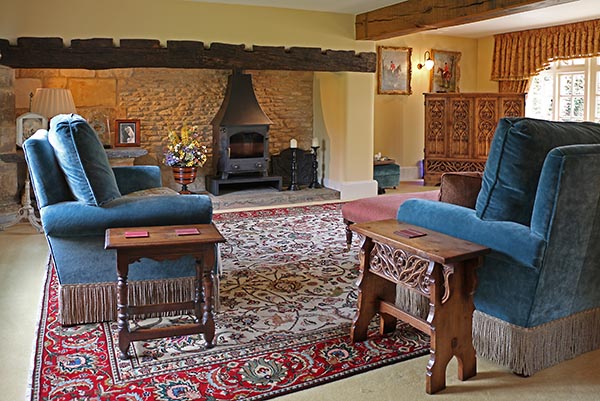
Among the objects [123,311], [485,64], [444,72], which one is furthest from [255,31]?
[485,64]

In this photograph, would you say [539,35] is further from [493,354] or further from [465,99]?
[493,354]

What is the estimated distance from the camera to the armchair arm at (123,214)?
2.96 meters

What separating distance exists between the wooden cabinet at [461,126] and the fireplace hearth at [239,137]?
284cm

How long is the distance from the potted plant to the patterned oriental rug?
286 centimetres

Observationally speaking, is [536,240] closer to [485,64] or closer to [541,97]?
[541,97]

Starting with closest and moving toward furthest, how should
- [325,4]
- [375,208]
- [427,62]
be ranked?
1. [375,208]
2. [325,4]
3. [427,62]

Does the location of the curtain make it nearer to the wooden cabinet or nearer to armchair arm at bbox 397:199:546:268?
the wooden cabinet

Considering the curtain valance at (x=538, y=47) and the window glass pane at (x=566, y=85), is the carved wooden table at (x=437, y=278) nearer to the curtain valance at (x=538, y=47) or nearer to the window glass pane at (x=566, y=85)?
the curtain valance at (x=538, y=47)

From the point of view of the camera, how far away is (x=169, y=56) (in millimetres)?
6340

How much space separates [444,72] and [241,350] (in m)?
7.79

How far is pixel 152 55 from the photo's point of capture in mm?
6270

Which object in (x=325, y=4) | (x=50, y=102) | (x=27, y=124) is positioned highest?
(x=325, y=4)

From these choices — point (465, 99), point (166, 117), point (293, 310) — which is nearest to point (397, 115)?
point (465, 99)

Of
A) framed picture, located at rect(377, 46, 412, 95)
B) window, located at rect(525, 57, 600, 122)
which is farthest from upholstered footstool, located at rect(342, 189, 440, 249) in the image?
window, located at rect(525, 57, 600, 122)
